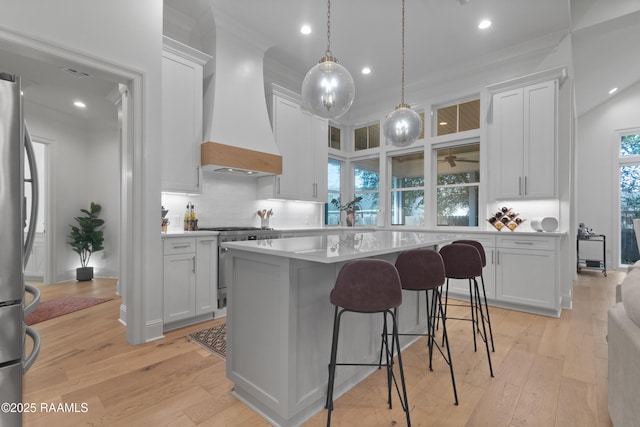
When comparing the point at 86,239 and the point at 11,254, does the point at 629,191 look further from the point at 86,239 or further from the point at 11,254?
the point at 86,239

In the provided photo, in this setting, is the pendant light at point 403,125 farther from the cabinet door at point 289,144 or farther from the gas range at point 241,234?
Answer: the cabinet door at point 289,144

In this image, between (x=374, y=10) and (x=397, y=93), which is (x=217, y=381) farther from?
(x=397, y=93)

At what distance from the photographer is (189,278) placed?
318 centimetres

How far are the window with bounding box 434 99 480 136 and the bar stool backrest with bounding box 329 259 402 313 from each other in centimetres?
405

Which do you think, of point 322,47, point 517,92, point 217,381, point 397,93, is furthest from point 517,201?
point 217,381

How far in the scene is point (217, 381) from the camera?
2176 millimetres

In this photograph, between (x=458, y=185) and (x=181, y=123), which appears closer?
(x=181, y=123)

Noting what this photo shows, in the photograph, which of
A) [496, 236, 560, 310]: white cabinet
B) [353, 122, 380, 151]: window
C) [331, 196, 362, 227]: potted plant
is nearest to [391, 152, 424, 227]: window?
[353, 122, 380, 151]: window

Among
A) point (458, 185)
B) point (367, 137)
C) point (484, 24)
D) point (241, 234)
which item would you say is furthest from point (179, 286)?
point (484, 24)

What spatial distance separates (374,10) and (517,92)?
2191 mm

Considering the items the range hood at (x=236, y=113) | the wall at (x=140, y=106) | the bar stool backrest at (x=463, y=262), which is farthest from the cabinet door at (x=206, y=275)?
the bar stool backrest at (x=463, y=262)

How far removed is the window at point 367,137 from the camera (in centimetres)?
608

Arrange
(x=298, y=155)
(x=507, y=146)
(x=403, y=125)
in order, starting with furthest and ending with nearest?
1. (x=298, y=155)
2. (x=507, y=146)
3. (x=403, y=125)

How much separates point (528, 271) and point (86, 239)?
22.3 ft
